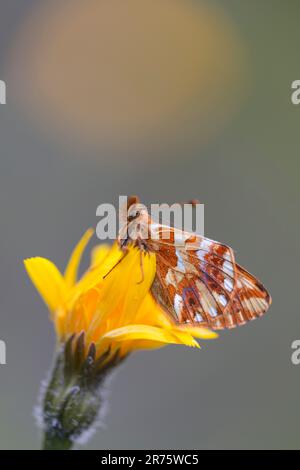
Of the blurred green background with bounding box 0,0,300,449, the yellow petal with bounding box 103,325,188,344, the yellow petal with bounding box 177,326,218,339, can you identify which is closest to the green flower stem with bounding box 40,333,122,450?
the yellow petal with bounding box 103,325,188,344

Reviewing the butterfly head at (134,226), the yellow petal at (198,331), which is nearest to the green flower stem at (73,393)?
the yellow petal at (198,331)

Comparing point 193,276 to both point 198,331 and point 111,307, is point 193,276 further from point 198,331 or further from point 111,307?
point 111,307

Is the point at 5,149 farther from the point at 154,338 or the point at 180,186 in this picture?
the point at 154,338

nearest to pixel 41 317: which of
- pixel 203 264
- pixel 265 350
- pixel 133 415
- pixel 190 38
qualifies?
pixel 133 415

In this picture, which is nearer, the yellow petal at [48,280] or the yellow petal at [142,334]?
the yellow petal at [142,334]

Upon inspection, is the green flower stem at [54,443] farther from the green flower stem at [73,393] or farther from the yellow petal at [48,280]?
the yellow petal at [48,280]
